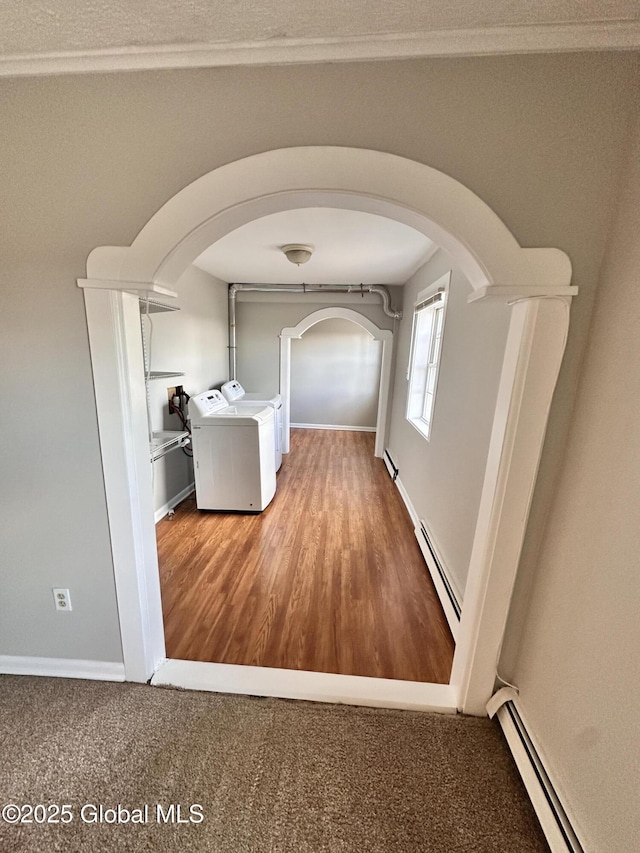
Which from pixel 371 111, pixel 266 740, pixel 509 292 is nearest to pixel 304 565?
pixel 266 740

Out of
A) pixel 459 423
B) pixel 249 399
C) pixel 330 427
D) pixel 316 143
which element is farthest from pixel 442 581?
pixel 330 427

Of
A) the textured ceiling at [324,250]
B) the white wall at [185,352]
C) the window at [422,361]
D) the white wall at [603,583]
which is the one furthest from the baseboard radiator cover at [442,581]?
the white wall at [185,352]

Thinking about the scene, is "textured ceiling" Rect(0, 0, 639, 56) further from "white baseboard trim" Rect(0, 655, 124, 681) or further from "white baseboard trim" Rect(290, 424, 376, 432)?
"white baseboard trim" Rect(290, 424, 376, 432)

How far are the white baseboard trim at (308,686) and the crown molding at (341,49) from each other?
7.32ft

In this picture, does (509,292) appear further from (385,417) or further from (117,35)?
(385,417)

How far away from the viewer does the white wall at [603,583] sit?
0.79m

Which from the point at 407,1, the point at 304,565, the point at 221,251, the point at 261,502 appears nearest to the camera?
the point at 407,1

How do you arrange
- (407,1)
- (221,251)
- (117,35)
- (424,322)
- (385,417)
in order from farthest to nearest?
(385,417), (424,322), (221,251), (117,35), (407,1)

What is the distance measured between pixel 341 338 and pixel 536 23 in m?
5.45

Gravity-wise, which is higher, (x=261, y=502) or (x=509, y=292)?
(x=509, y=292)

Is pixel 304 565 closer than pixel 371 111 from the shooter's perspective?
No

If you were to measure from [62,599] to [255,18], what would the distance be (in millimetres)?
2100

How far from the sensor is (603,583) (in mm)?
875

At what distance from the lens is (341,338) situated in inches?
245
